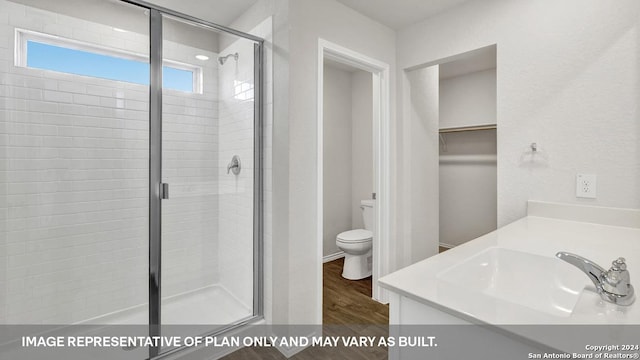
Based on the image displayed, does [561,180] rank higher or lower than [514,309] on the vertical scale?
higher

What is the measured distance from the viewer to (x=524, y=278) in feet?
3.84

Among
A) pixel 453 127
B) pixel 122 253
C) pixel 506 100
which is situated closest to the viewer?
pixel 506 100

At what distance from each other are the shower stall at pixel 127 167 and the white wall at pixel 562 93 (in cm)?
171

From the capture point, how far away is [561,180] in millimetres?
1794

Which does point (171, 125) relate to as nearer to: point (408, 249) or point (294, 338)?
point (294, 338)

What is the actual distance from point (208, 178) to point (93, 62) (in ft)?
3.53

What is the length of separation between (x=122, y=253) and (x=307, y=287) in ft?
4.54

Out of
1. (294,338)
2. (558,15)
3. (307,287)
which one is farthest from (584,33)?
(294,338)

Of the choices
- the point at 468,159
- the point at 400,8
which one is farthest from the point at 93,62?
the point at 468,159

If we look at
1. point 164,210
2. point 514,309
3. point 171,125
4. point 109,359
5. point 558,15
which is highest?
point 558,15

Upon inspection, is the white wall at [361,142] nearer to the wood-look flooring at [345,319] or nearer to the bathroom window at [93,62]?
the wood-look flooring at [345,319]

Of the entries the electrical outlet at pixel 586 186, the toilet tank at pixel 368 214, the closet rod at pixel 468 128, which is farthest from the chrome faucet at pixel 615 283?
the closet rod at pixel 468 128

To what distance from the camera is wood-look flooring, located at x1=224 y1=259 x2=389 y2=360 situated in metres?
1.91

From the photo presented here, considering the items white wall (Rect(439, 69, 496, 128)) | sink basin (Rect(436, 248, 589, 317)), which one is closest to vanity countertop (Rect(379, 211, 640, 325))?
sink basin (Rect(436, 248, 589, 317))
